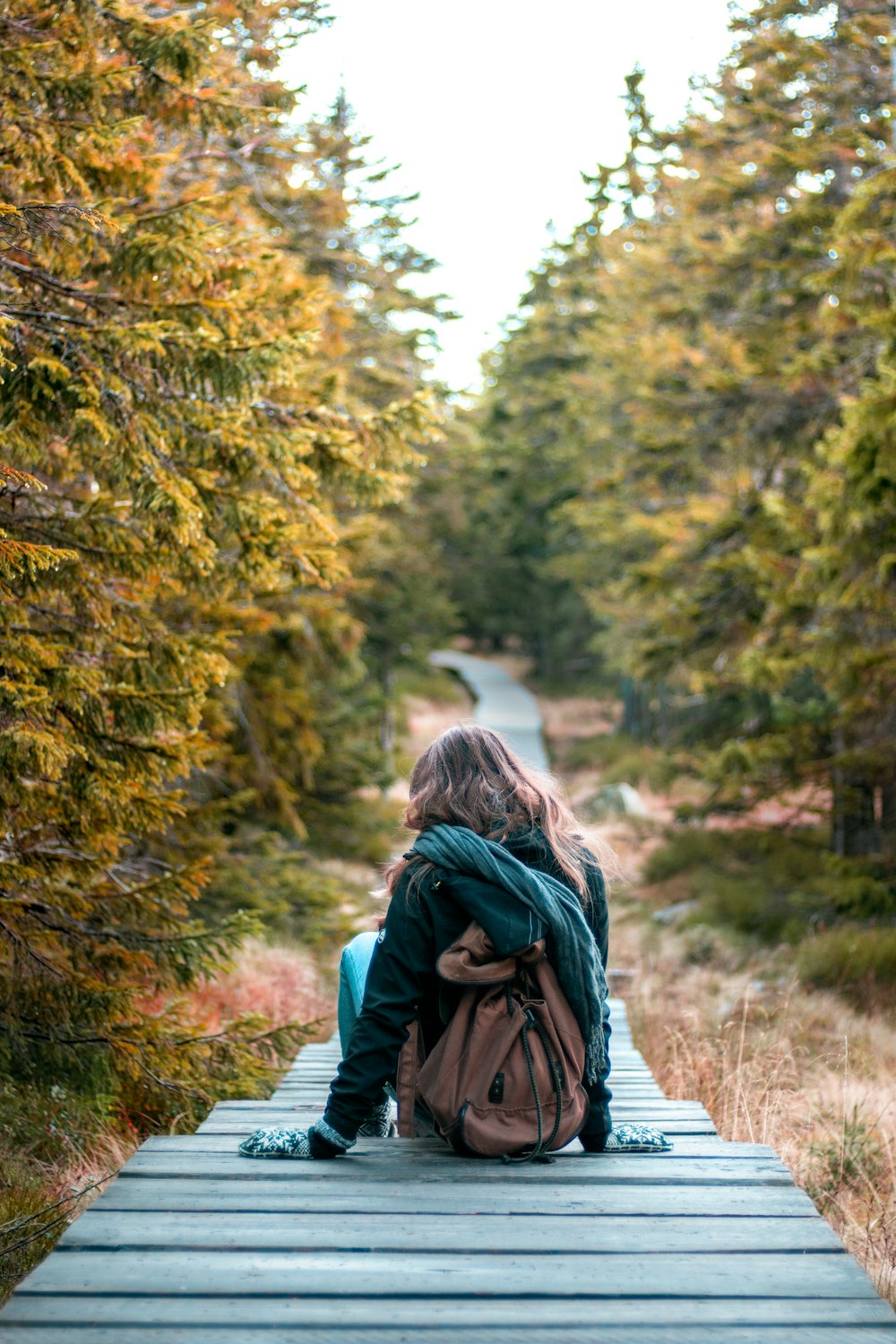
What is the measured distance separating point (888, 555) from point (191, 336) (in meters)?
5.15

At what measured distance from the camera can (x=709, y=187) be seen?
13656mm

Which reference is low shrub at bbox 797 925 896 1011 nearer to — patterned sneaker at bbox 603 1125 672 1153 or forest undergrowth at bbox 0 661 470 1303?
forest undergrowth at bbox 0 661 470 1303

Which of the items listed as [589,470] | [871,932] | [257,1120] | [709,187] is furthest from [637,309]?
[257,1120]

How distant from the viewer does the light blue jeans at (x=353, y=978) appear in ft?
14.2

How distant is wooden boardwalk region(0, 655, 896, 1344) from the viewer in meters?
2.49

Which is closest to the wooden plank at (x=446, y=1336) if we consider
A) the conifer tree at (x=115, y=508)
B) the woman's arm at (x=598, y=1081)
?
the woman's arm at (x=598, y=1081)

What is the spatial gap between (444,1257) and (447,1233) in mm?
147

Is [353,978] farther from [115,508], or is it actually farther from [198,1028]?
[115,508]

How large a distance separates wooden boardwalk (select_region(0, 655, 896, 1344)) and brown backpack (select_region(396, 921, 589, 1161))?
127mm

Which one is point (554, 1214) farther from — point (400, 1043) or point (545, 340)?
point (545, 340)

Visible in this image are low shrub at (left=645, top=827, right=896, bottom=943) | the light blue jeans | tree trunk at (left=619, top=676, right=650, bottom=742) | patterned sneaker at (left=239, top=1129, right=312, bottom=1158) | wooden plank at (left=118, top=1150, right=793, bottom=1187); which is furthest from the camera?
tree trunk at (left=619, top=676, right=650, bottom=742)

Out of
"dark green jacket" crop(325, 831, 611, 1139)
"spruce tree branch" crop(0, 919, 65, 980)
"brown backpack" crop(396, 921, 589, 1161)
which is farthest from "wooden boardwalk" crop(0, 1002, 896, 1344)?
"spruce tree branch" crop(0, 919, 65, 980)

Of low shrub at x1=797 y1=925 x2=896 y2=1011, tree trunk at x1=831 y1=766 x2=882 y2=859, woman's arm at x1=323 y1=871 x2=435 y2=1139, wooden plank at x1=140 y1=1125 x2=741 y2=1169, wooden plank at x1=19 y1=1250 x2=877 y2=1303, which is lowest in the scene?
low shrub at x1=797 y1=925 x2=896 y2=1011

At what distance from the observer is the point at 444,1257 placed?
2809 millimetres
